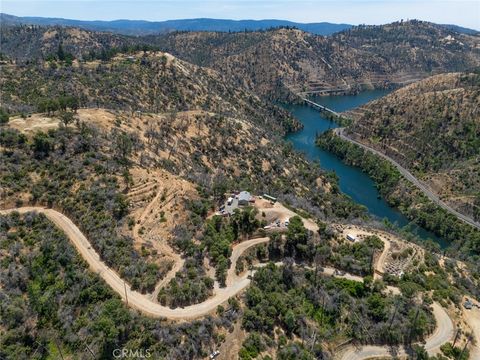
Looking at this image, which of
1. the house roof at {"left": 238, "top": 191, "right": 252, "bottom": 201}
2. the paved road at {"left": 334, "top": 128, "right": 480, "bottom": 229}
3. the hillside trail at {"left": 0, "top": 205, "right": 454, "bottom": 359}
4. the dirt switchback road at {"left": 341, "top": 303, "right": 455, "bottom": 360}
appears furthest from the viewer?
the paved road at {"left": 334, "top": 128, "right": 480, "bottom": 229}

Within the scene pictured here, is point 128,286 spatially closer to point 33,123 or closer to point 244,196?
point 244,196

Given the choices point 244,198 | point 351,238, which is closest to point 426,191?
point 351,238

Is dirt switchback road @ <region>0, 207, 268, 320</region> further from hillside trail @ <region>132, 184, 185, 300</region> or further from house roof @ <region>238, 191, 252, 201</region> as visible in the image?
house roof @ <region>238, 191, 252, 201</region>

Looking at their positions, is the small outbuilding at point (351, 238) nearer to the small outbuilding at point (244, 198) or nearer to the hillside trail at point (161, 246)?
the small outbuilding at point (244, 198)

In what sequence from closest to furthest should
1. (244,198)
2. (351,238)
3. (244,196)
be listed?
(351,238), (244,198), (244,196)

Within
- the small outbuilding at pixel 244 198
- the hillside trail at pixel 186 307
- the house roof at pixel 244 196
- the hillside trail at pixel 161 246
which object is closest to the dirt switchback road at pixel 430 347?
the hillside trail at pixel 186 307

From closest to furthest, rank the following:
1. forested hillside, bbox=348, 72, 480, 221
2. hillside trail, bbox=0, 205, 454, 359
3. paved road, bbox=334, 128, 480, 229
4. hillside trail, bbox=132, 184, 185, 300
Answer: hillside trail, bbox=0, 205, 454, 359 < hillside trail, bbox=132, 184, 185, 300 < paved road, bbox=334, 128, 480, 229 < forested hillside, bbox=348, 72, 480, 221

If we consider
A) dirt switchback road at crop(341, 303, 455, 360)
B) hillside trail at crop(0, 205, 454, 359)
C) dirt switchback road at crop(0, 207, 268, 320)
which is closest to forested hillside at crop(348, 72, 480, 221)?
dirt switchback road at crop(341, 303, 455, 360)
